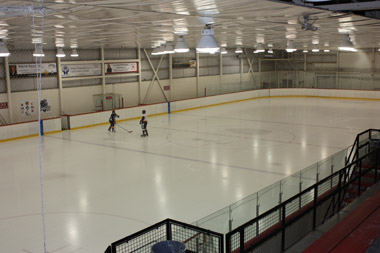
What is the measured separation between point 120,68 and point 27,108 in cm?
794

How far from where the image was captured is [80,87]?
88.9 ft

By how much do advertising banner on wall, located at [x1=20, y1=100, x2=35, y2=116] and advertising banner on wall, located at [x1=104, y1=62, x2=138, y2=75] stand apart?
20.7ft

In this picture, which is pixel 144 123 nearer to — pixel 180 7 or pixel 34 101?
pixel 34 101

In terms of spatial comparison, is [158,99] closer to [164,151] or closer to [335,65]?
[164,151]

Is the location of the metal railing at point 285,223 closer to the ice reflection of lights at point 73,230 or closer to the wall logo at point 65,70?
the ice reflection of lights at point 73,230

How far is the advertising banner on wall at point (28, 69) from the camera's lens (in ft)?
75.4

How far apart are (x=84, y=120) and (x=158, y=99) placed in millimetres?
9025

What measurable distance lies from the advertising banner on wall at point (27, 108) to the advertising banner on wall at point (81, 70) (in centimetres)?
305

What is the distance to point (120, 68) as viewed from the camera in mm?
29453

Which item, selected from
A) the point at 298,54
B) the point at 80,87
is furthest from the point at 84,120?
the point at 298,54

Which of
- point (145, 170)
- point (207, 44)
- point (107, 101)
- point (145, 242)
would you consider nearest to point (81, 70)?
point (107, 101)

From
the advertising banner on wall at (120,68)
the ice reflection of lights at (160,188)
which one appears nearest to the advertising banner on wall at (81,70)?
the advertising banner on wall at (120,68)

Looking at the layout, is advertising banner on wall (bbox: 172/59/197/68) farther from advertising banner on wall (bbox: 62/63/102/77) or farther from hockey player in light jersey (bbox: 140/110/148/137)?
hockey player in light jersey (bbox: 140/110/148/137)

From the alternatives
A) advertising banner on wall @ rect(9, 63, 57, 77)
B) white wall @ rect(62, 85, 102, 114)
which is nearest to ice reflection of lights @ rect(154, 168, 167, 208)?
advertising banner on wall @ rect(9, 63, 57, 77)
